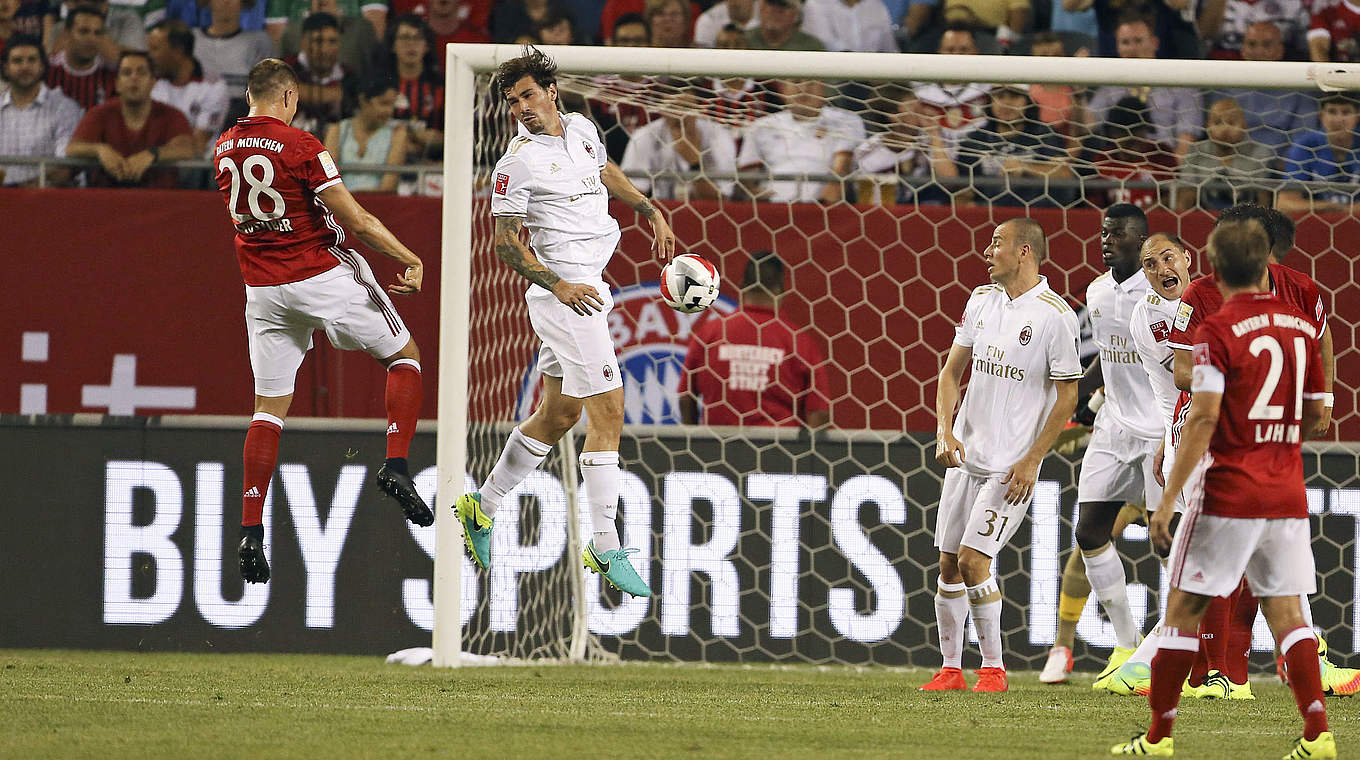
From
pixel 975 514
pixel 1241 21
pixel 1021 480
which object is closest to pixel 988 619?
pixel 975 514

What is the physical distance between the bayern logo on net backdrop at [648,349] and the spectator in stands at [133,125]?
9.13 feet

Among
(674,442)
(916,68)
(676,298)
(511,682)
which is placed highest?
(916,68)

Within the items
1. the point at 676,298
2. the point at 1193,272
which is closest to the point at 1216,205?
the point at 1193,272

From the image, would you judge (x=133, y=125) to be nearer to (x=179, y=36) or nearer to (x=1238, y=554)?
(x=179, y=36)

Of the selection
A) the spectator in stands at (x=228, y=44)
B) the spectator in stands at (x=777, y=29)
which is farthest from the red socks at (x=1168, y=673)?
the spectator in stands at (x=228, y=44)

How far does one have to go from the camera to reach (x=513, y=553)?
8.96m

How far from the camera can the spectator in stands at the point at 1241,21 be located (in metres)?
11.5

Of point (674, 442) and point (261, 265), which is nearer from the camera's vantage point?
point (261, 265)

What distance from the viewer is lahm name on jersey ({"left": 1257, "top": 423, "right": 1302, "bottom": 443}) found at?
4980 millimetres

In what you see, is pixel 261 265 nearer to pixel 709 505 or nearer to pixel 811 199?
pixel 709 505

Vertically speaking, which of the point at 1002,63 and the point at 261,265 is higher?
the point at 1002,63

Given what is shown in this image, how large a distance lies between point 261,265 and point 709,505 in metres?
2.98

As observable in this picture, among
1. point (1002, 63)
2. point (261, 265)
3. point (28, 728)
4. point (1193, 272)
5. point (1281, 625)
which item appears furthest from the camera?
point (1193, 272)

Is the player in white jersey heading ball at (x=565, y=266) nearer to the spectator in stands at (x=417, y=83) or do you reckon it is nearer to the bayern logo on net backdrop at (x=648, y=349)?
the bayern logo on net backdrop at (x=648, y=349)
